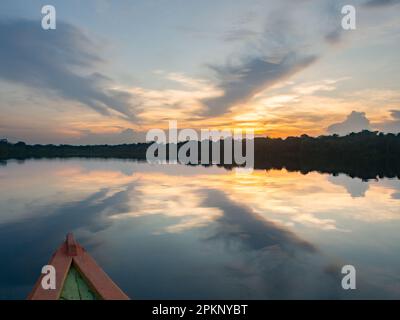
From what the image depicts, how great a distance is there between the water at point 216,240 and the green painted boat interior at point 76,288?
13.6ft

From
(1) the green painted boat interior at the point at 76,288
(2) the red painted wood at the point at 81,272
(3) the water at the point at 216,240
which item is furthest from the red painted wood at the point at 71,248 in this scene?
(3) the water at the point at 216,240

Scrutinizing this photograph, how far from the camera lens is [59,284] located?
5285mm

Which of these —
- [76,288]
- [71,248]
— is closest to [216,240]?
[71,248]

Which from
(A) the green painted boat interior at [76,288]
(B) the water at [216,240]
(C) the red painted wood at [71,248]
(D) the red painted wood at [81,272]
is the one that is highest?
(C) the red painted wood at [71,248]

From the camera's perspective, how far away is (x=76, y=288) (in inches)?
218

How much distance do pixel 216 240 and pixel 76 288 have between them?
1002cm

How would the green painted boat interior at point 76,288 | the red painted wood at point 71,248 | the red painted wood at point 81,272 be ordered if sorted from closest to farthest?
the red painted wood at point 81,272 → the green painted boat interior at point 76,288 → the red painted wood at point 71,248

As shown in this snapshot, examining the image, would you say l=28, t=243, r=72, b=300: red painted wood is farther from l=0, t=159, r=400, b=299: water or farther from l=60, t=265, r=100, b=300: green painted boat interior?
l=0, t=159, r=400, b=299: water

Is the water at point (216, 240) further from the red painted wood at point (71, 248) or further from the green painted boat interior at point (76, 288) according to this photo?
the green painted boat interior at point (76, 288)

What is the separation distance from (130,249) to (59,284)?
833 cm

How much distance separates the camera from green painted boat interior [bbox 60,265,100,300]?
5340mm

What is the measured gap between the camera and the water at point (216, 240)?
1024 cm
